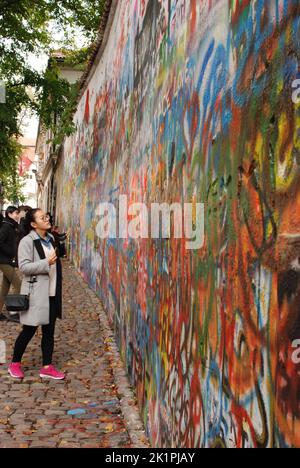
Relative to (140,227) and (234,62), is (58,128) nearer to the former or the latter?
(140,227)

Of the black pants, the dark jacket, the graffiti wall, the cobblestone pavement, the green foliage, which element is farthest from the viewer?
the green foliage

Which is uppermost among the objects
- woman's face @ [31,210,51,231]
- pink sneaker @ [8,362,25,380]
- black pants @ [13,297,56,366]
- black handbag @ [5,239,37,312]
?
woman's face @ [31,210,51,231]

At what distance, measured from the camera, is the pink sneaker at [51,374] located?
248 inches

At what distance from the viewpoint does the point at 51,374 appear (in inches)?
248

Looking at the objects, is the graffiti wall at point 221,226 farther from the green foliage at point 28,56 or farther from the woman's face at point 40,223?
the green foliage at point 28,56

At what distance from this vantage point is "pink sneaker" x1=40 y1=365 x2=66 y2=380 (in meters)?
6.30

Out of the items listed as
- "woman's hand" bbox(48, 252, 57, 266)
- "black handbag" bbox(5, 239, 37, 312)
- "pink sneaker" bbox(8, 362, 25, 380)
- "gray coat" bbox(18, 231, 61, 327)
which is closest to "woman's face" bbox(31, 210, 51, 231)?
"gray coat" bbox(18, 231, 61, 327)

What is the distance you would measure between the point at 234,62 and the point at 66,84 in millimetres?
20016

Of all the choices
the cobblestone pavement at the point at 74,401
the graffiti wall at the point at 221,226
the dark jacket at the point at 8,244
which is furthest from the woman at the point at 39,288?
the dark jacket at the point at 8,244

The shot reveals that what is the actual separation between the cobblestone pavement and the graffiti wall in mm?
310

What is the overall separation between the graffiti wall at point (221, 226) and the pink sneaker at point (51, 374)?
3.48 feet

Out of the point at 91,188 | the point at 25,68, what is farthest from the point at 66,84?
the point at 91,188

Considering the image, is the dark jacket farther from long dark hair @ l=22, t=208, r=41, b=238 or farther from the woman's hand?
the woman's hand

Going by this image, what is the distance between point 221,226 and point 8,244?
7.38m
